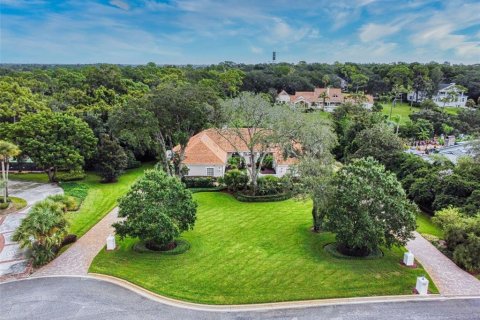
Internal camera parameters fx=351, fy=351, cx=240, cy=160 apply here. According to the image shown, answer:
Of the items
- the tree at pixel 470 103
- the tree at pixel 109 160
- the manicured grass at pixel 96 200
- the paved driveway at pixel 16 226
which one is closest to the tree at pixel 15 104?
the paved driveway at pixel 16 226

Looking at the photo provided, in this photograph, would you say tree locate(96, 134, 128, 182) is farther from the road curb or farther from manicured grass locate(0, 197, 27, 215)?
the road curb

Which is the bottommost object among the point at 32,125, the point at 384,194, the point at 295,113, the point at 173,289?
the point at 173,289

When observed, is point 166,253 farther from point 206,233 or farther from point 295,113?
point 295,113

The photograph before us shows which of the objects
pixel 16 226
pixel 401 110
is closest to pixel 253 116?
pixel 16 226

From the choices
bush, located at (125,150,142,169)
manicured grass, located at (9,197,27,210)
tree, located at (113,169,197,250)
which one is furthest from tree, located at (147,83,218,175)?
manicured grass, located at (9,197,27,210)

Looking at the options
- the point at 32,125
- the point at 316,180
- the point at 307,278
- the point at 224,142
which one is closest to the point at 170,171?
the point at 224,142

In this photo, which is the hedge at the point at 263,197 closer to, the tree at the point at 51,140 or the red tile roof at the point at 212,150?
the red tile roof at the point at 212,150
